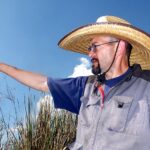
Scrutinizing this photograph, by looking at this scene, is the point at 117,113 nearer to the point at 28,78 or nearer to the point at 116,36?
the point at 116,36

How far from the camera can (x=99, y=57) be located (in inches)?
161

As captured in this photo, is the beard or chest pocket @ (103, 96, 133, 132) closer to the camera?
chest pocket @ (103, 96, 133, 132)

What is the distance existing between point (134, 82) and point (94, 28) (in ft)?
2.09

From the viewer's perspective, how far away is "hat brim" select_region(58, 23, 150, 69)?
3.95 metres

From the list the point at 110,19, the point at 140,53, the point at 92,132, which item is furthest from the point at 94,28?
the point at 92,132

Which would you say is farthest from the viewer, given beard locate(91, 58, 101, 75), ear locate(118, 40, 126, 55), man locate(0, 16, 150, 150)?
ear locate(118, 40, 126, 55)

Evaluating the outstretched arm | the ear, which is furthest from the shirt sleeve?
the ear

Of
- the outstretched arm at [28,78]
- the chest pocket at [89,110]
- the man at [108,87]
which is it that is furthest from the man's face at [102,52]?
the outstretched arm at [28,78]

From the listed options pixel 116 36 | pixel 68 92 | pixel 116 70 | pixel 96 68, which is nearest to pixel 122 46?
pixel 116 36

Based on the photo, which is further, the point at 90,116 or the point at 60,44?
the point at 60,44

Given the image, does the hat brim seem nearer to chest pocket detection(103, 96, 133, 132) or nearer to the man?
the man

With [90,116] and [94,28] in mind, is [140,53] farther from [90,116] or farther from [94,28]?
[90,116]

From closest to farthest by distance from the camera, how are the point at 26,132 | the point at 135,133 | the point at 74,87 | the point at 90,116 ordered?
the point at 135,133
the point at 90,116
the point at 74,87
the point at 26,132

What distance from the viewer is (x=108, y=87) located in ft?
13.0
